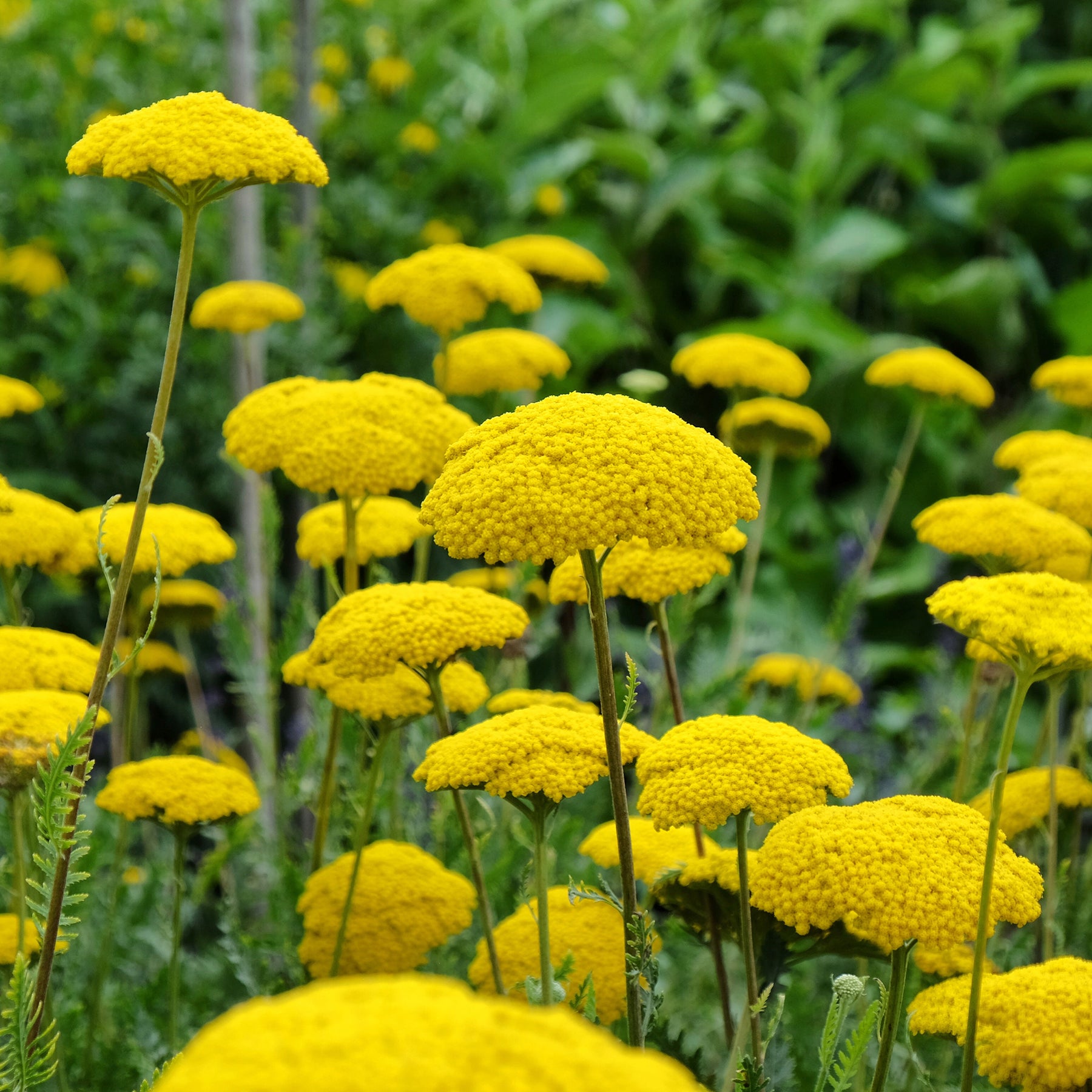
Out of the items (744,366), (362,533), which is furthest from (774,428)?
(362,533)

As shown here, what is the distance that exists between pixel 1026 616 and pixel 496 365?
0.80 meters

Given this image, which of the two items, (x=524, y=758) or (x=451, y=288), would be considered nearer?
(x=524, y=758)

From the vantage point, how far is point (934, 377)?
57.6 inches

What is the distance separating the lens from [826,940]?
0.89 metres

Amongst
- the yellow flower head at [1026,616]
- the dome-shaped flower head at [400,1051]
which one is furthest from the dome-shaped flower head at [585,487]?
the dome-shaped flower head at [400,1051]

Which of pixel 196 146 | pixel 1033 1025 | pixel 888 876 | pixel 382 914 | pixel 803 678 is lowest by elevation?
pixel 803 678

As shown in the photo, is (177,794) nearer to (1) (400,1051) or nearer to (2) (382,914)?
(2) (382,914)

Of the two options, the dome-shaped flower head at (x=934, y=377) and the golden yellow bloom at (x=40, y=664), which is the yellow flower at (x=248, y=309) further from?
the dome-shaped flower head at (x=934, y=377)

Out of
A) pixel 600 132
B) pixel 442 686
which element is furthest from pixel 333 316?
pixel 442 686

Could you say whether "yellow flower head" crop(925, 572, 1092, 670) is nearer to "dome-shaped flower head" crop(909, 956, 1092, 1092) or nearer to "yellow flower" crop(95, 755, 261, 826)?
"dome-shaped flower head" crop(909, 956, 1092, 1092)

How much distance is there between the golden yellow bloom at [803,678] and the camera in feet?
5.44

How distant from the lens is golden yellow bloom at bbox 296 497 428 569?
1.22m

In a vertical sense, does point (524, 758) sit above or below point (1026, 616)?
below

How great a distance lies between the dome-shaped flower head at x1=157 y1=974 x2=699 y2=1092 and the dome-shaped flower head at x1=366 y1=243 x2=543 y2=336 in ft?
3.44
